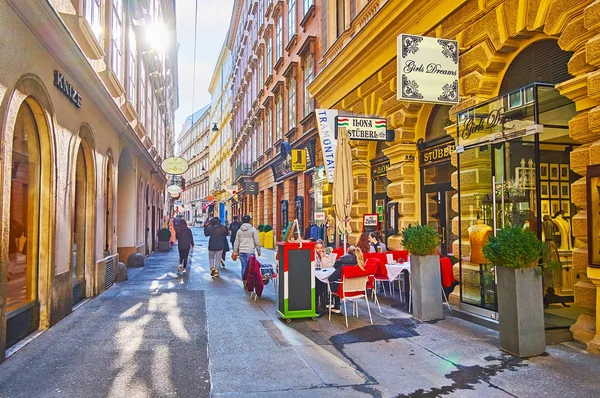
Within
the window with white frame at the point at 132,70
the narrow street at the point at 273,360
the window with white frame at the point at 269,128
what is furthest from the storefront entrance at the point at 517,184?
the window with white frame at the point at 269,128

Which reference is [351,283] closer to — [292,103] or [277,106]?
[292,103]

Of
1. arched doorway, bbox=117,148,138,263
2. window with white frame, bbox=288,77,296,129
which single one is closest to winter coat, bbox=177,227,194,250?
arched doorway, bbox=117,148,138,263

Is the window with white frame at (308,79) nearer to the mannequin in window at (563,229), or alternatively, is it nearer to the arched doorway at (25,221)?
the mannequin in window at (563,229)

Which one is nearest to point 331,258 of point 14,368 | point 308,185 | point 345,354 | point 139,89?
point 345,354

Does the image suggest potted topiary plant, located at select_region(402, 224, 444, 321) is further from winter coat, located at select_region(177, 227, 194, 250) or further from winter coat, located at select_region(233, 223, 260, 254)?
winter coat, located at select_region(177, 227, 194, 250)

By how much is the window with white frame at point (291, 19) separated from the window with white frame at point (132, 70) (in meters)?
8.37

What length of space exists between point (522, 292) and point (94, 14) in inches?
403

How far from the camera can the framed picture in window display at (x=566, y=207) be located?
7996mm

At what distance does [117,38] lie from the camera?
43.3 ft

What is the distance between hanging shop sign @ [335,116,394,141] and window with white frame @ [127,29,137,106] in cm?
780

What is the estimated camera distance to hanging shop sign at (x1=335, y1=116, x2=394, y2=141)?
36.6 ft

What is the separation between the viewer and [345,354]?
570 centimetres

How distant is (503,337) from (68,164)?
742cm

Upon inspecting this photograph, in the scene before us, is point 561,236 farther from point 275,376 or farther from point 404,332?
point 275,376
